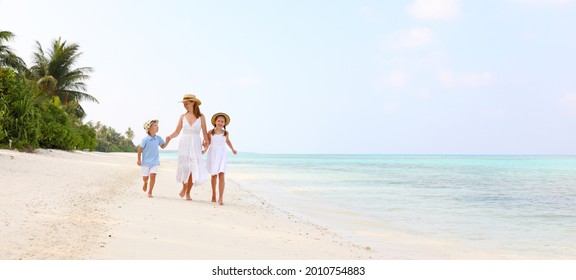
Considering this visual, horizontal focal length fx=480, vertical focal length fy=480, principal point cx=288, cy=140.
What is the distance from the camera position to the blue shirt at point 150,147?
372 inches

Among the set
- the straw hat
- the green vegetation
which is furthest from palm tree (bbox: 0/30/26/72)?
the straw hat

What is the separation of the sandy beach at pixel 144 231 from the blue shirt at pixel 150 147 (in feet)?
2.56

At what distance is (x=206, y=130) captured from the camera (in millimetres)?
9000

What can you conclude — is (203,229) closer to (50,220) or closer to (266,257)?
(266,257)

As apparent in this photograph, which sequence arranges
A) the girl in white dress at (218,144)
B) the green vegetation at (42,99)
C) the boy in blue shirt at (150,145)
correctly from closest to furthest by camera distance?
1. the girl in white dress at (218,144)
2. the boy in blue shirt at (150,145)
3. the green vegetation at (42,99)

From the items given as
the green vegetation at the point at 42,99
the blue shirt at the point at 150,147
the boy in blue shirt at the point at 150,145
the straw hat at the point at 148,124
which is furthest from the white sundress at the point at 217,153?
the green vegetation at the point at 42,99

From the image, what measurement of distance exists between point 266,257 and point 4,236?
2.84 metres

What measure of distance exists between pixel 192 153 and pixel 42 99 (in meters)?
20.6

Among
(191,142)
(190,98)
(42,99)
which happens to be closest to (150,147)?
(191,142)

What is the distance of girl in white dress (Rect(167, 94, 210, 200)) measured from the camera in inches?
352

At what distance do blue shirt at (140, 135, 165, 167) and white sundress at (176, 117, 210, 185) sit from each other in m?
0.65

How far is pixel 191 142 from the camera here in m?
9.07

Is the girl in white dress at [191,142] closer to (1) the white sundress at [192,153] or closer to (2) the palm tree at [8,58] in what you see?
(1) the white sundress at [192,153]

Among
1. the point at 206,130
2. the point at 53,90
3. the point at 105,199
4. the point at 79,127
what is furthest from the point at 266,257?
the point at 79,127
